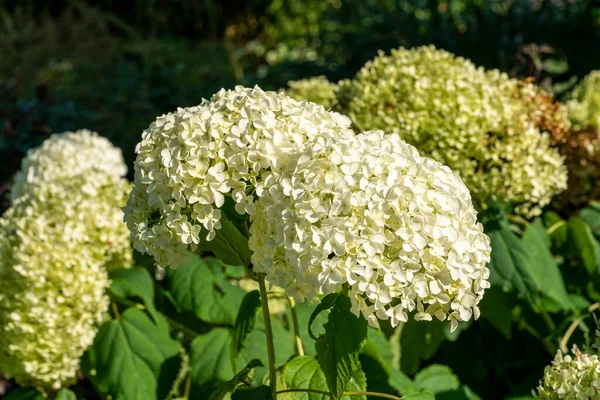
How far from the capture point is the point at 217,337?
7.39 ft

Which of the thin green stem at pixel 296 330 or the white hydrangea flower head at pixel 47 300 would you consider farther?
the white hydrangea flower head at pixel 47 300

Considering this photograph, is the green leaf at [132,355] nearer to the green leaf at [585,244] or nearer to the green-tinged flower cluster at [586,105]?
the green leaf at [585,244]

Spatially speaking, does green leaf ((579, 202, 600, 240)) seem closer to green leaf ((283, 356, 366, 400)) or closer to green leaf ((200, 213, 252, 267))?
green leaf ((283, 356, 366, 400))

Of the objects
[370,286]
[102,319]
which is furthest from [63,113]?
[370,286]

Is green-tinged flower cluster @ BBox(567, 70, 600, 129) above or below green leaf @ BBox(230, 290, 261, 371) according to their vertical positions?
below

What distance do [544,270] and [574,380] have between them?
1129mm

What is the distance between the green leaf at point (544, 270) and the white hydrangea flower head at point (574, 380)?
3.17 feet

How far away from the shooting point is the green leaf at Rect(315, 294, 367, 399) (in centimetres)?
142

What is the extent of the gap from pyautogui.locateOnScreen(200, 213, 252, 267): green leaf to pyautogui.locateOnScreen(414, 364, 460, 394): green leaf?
4.10 feet

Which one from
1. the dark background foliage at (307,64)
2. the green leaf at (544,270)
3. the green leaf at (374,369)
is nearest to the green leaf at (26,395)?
the green leaf at (374,369)

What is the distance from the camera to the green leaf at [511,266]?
8.05 feet

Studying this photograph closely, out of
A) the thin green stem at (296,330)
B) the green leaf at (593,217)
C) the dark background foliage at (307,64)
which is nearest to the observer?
the thin green stem at (296,330)

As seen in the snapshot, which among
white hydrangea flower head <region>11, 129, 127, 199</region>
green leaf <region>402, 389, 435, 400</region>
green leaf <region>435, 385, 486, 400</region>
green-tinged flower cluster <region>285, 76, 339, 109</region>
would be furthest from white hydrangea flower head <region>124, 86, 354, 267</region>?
green-tinged flower cluster <region>285, 76, 339, 109</region>

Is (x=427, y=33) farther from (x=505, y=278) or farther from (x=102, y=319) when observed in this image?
(x=102, y=319)
